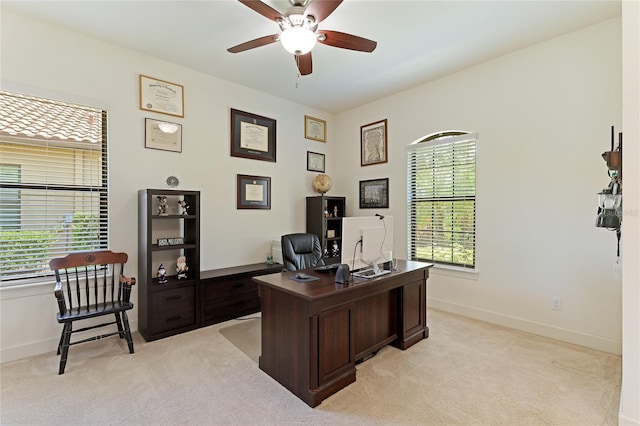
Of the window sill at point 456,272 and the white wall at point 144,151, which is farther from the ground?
the white wall at point 144,151

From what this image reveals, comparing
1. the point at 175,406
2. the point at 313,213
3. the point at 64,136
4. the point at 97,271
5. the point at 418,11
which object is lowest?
the point at 175,406

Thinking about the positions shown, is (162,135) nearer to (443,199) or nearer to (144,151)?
(144,151)

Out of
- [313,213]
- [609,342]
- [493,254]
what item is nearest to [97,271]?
[313,213]

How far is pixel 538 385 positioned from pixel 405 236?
231 cm

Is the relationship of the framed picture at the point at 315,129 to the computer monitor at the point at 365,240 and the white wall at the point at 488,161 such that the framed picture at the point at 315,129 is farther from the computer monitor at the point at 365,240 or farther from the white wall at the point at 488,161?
the computer monitor at the point at 365,240

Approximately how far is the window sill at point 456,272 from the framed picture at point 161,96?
3713 millimetres

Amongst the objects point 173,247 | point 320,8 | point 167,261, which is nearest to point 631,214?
point 320,8

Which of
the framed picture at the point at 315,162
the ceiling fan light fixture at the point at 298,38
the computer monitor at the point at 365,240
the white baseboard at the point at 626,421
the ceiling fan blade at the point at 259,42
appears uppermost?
the ceiling fan blade at the point at 259,42

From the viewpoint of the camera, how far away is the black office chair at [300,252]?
132 inches

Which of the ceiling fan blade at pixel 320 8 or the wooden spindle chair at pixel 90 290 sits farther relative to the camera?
the wooden spindle chair at pixel 90 290

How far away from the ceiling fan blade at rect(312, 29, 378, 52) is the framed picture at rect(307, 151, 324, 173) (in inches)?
99.7

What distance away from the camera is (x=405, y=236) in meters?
4.27

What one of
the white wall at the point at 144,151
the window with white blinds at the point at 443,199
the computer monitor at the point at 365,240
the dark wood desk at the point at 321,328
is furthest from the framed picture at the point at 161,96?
the window with white blinds at the point at 443,199

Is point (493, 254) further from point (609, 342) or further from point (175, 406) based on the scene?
point (175, 406)
